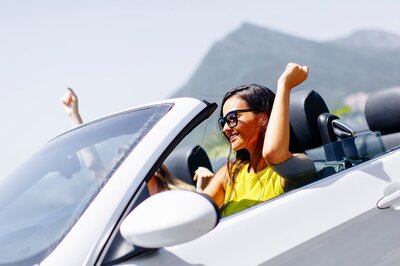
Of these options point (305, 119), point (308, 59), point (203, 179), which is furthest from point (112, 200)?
point (308, 59)

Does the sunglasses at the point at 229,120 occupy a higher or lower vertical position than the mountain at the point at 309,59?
higher

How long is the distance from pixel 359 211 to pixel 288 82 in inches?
21.2

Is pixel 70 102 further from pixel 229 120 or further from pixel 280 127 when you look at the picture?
pixel 280 127

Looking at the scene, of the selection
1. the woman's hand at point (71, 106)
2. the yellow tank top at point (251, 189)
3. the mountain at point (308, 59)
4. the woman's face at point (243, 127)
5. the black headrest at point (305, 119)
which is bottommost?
the mountain at point (308, 59)

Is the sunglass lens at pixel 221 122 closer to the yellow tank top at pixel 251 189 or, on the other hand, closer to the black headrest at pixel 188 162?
the yellow tank top at pixel 251 189

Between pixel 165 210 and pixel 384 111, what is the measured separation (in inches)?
84.8

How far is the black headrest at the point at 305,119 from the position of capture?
288 cm

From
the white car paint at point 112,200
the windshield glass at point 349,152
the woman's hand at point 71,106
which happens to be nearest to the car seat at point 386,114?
the windshield glass at point 349,152

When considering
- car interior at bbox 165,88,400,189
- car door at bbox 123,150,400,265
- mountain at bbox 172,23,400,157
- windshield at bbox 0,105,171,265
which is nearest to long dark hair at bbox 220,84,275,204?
car interior at bbox 165,88,400,189

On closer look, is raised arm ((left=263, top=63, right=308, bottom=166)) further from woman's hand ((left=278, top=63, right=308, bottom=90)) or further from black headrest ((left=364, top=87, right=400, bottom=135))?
black headrest ((left=364, top=87, right=400, bottom=135))

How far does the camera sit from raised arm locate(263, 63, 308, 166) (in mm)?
2275

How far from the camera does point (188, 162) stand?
129 inches

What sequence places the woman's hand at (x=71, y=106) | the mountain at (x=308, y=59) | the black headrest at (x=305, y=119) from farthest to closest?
the mountain at (x=308, y=59), the woman's hand at (x=71, y=106), the black headrest at (x=305, y=119)

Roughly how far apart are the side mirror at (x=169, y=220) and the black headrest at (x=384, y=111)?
1949mm
